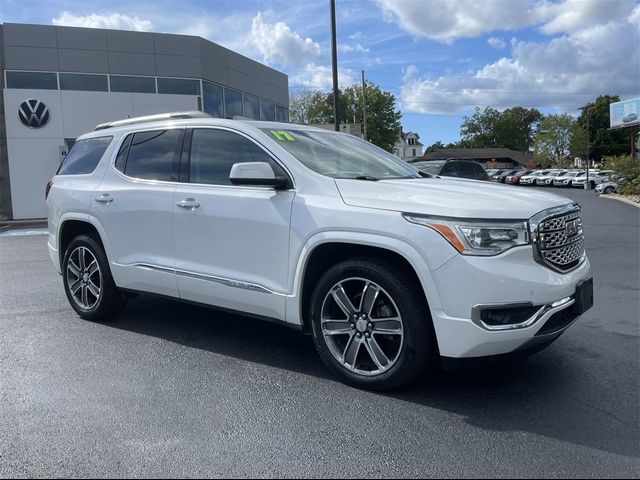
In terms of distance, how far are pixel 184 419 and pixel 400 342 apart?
141cm

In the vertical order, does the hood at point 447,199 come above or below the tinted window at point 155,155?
below

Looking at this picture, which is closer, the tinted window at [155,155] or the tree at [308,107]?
the tinted window at [155,155]

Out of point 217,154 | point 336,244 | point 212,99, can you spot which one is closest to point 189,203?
point 217,154

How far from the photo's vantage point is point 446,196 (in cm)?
353

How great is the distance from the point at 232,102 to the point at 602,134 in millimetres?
75538

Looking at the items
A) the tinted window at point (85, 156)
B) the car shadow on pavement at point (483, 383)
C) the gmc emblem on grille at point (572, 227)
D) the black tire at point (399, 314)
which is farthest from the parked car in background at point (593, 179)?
the black tire at point (399, 314)

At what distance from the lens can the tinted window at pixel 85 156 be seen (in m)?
5.54

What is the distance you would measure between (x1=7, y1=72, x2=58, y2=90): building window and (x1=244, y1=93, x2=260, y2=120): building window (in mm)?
8041

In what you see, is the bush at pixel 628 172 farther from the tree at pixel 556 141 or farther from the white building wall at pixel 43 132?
the tree at pixel 556 141

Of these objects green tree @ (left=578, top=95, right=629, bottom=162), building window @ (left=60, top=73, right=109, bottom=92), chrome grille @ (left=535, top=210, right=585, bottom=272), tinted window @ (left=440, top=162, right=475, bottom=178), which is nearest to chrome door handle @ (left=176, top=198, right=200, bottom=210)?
chrome grille @ (left=535, top=210, right=585, bottom=272)

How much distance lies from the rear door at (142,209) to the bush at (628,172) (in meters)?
26.2

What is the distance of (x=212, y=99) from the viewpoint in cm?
2336

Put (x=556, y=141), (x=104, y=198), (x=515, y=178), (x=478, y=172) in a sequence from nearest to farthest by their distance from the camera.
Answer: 1. (x=104, y=198)
2. (x=478, y=172)
3. (x=515, y=178)
4. (x=556, y=141)

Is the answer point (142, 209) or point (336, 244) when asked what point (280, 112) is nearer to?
point (142, 209)
